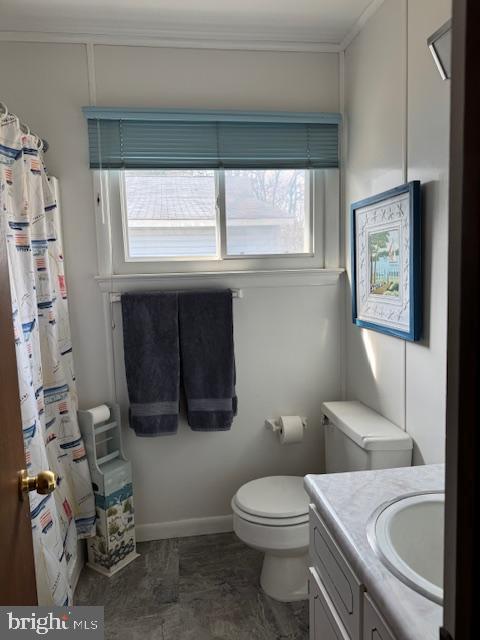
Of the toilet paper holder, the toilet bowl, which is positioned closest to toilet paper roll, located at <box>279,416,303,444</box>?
the toilet paper holder

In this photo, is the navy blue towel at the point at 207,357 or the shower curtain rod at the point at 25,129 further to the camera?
the navy blue towel at the point at 207,357

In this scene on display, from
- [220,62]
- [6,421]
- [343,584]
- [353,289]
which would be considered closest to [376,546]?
[343,584]

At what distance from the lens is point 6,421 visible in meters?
1.01

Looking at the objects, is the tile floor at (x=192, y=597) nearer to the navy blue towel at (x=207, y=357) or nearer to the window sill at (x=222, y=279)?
the navy blue towel at (x=207, y=357)

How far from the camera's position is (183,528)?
2.50 meters

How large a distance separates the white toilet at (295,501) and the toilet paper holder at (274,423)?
27cm

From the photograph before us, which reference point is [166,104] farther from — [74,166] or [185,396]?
[185,396]

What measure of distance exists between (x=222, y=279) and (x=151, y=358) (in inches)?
20.8

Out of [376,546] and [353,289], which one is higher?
[353,289]

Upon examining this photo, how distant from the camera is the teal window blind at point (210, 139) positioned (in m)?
2.24

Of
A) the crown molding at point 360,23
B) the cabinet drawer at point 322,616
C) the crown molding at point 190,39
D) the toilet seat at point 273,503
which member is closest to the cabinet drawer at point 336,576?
the cabinet drawer at point 322,616

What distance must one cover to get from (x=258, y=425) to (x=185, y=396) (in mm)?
434

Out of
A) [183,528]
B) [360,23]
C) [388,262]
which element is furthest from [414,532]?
[360,23]

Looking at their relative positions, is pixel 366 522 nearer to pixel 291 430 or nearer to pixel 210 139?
pixel 291 430
